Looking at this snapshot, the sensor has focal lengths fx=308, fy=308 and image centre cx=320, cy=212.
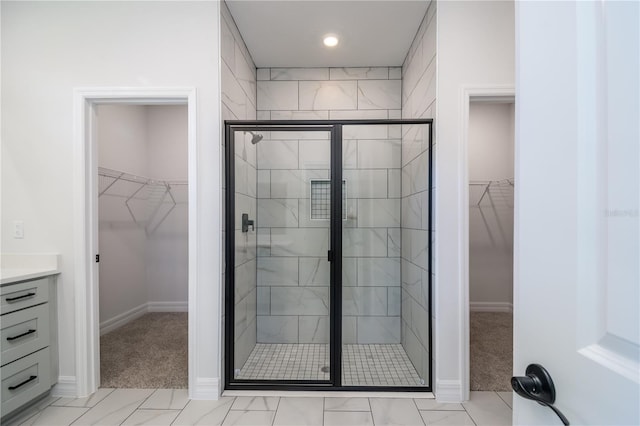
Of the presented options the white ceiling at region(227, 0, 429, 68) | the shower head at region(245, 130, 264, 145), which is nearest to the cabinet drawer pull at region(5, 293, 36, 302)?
the shower head at region(245, 130, 264, 145)

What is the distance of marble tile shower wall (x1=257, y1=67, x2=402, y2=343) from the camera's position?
2375 millimetres

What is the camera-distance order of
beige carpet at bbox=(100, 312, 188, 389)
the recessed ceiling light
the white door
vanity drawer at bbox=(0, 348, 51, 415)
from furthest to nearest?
the recessed ceiling light, beige carpet at bbox=(100, 312, 188, 389), vanity drawer at bbox=(0, 348, 51, 415), the white door

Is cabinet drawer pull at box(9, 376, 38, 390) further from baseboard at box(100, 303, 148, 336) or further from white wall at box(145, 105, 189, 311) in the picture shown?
white wall at box(145, 105, 189, 311)

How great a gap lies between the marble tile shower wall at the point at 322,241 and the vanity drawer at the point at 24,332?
1.43m

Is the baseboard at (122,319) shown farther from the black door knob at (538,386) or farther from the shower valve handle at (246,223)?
the black door knob at (538,386)

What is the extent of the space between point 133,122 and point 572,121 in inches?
169

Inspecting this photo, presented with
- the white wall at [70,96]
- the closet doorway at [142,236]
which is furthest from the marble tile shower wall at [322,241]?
the closet doorway at [142,236]

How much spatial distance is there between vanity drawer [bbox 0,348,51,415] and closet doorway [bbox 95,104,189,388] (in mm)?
569

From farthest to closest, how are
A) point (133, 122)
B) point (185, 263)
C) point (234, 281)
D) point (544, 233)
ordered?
1. point (185, 263)
2. point (133, 122)
3. point (234, 281)
4. point (544, 233)

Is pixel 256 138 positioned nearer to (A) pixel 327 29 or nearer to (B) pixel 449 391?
(A) pixel 327 29

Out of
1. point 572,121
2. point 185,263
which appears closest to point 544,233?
point 572,121

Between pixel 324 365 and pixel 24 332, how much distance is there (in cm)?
197

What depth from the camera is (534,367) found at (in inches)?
22.5

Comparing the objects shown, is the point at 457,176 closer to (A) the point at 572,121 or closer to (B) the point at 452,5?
(B) the point at 452,5
